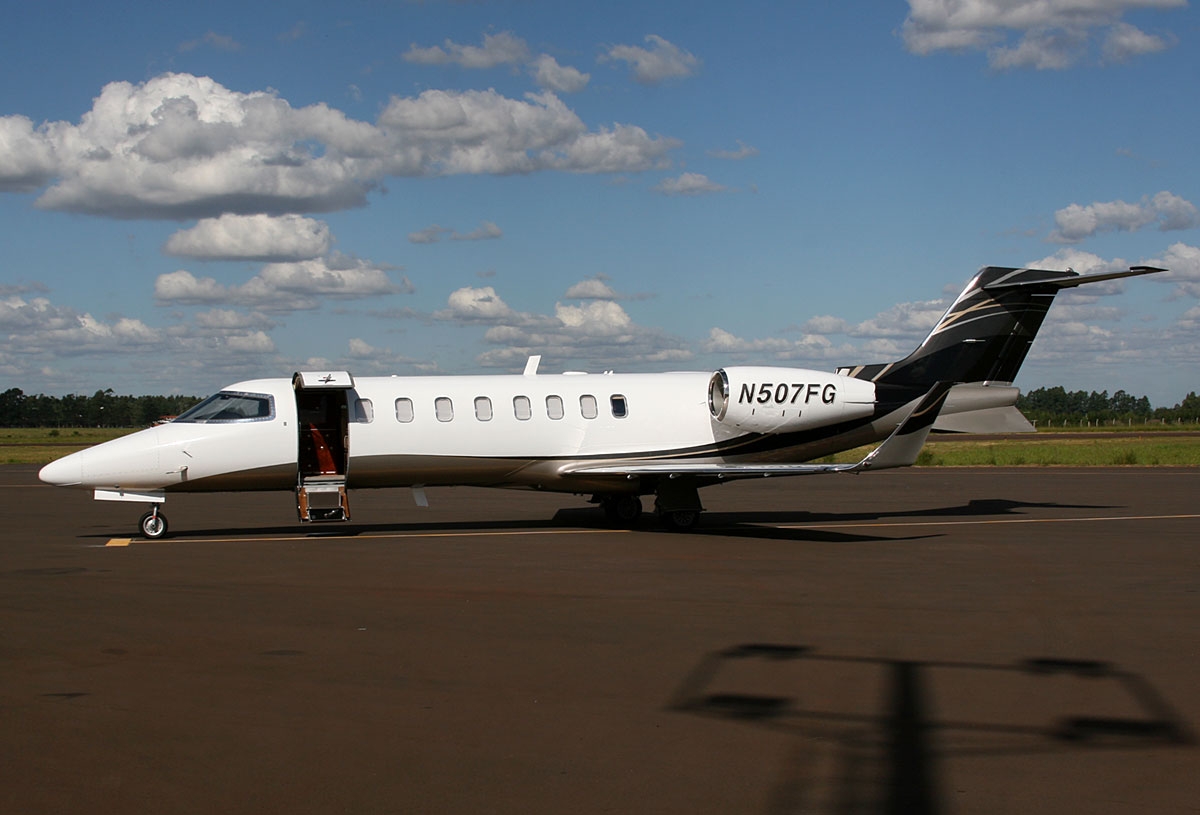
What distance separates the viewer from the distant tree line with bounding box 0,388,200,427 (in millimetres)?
151125

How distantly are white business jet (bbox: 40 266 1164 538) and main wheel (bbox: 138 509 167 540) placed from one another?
0.11 feet

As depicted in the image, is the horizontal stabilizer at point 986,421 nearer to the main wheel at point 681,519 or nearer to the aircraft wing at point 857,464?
the aircraft wing at point 857,464

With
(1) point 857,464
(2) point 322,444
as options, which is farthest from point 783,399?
(2) point 322,444

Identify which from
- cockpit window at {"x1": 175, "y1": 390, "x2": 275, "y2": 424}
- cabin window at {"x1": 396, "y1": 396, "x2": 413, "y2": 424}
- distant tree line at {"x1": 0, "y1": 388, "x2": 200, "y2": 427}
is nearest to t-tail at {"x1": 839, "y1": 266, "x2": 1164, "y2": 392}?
cabin window at {"x1": 396, "y1": 396, "x2": 413, "y2": 424}

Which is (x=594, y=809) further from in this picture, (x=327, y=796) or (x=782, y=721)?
(x=782, y=721)

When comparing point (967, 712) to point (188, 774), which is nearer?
point (188, 774)

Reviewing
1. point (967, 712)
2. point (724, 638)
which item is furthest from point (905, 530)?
point (967, 712)

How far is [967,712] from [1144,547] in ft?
34.3

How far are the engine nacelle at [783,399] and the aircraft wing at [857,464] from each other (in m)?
0.93

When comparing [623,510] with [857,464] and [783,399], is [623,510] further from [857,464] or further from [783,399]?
[857,464]

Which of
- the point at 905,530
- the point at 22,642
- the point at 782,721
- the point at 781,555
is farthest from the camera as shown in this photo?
the point at 905,530

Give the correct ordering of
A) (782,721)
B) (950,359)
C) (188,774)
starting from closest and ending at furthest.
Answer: (188,774) → (782,721) → (950,359)

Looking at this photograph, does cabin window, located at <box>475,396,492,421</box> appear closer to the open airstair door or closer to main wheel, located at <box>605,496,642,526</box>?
the open airstair door

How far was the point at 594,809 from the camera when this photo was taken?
17.7 ft
